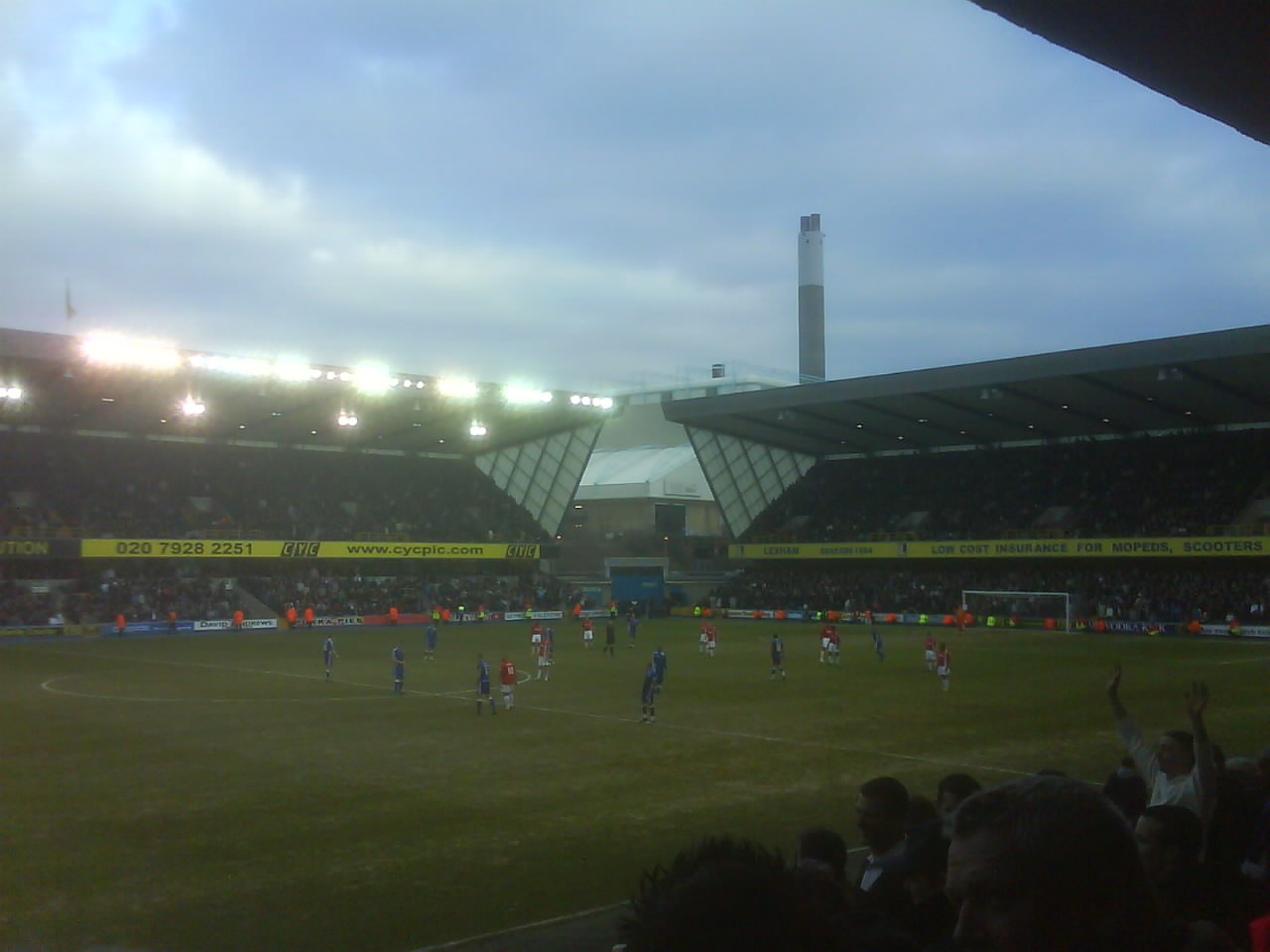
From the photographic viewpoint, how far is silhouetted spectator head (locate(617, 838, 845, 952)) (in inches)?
82.7

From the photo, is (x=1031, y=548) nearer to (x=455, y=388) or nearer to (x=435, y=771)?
(x=455, y=388)

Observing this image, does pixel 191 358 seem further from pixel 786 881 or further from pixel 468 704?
pixel 786 881

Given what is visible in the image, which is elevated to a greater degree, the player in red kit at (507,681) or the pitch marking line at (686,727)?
the player in red kit at (507,681)

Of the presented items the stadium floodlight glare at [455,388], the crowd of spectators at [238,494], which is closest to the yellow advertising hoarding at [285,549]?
the crowd of spectators at [238,494]

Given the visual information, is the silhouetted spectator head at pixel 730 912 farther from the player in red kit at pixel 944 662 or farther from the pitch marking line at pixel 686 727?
the player in red kit at pixel 944 662

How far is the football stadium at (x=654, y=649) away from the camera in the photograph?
14.9ft

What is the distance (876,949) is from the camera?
2504 mm

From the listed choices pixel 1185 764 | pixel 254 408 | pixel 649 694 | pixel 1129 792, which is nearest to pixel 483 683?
pixel 649 694

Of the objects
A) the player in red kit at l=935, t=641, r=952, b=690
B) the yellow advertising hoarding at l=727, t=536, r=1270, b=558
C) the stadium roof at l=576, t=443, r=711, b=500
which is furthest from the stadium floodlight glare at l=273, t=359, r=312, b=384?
the yellow advertising hoarding at l=727, t=536, r=1270, b=558

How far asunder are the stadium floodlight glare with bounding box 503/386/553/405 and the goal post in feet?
87.6

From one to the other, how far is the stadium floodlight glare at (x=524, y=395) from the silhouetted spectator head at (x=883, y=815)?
5597 centimetres

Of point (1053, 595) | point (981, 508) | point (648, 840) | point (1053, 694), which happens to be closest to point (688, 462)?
point (981, 508)

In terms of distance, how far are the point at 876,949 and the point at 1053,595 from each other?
60358 mm

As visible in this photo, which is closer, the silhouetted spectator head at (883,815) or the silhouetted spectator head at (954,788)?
the silhouetted spectator head at (883,815)
